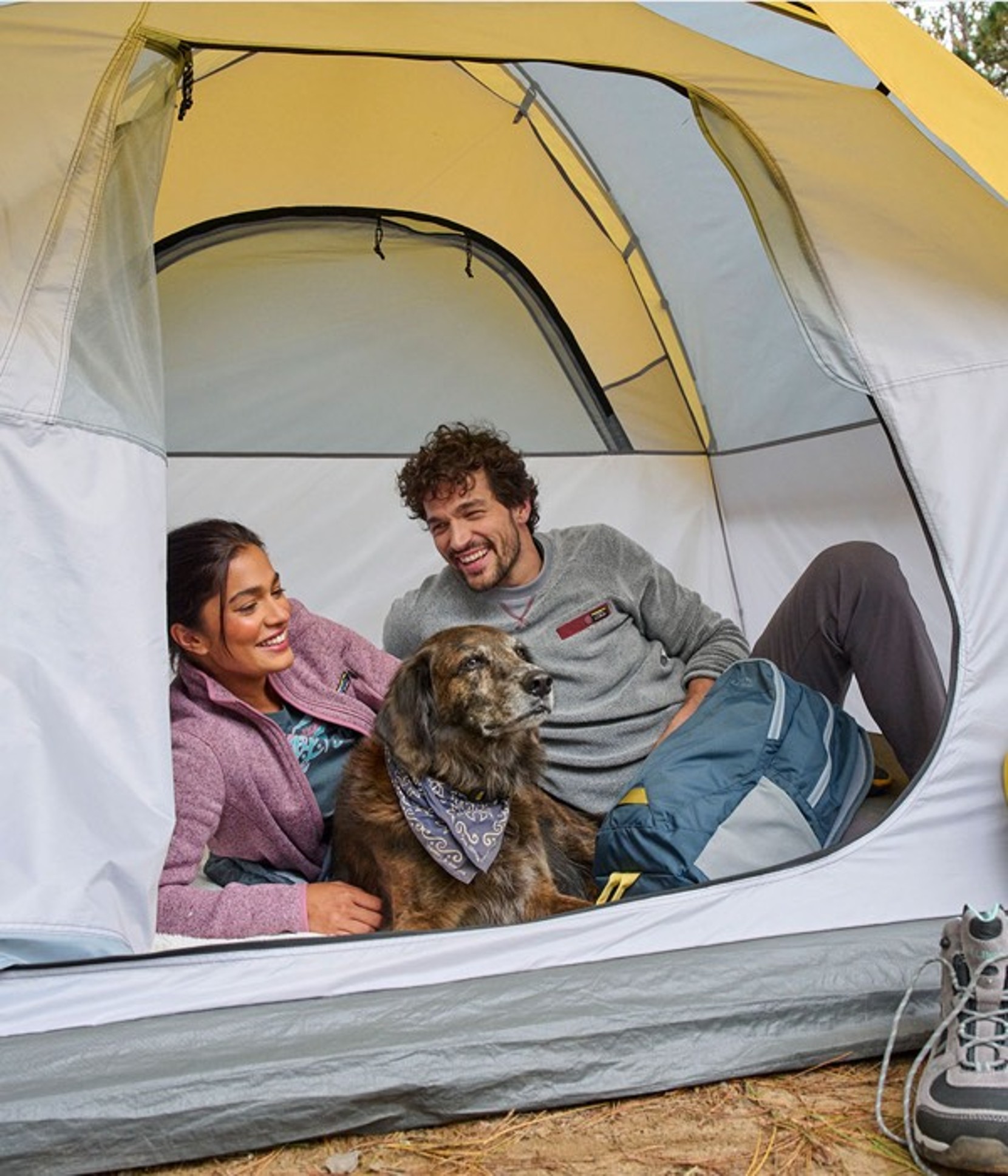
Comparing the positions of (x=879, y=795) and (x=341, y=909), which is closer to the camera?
(x=341, y=909)

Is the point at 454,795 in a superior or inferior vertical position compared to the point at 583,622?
inferior

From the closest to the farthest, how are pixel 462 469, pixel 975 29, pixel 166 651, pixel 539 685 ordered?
pixel 166 651
pixel 539 685
pixel 462 469
pixel 975 29

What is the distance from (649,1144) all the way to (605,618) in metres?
1.40

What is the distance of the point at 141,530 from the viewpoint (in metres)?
2.16

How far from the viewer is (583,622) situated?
308cm

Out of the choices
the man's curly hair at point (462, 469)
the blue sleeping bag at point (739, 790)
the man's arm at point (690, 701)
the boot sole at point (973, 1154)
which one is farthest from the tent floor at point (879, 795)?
the man's curly hair at point (462, 469)

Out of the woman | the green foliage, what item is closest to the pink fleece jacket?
the woman

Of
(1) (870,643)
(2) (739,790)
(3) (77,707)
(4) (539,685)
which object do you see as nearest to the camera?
(3) (77,707)

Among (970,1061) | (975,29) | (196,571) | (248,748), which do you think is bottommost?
(970,1061)

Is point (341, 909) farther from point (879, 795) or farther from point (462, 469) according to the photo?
point (879, 795)

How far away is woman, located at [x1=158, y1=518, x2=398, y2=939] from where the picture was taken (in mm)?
2465

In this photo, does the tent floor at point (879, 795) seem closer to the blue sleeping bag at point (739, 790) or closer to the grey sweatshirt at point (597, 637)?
the blue sleeping bag at point (739, 790)

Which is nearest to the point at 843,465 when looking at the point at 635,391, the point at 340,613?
the point at 635,391

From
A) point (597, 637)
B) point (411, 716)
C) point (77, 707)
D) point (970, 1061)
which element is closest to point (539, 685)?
point (411, 716)
